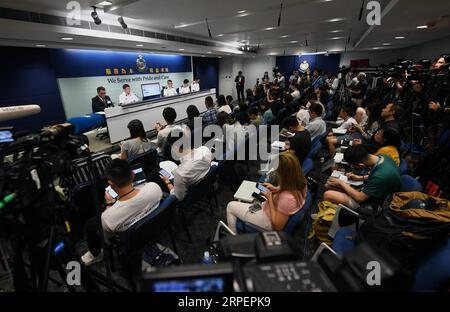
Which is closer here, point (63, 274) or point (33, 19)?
point (63, 274)

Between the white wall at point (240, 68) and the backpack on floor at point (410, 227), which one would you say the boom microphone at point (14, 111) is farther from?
the white wall at point (240, 68)

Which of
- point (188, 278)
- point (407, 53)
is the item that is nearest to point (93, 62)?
point (188, 278)

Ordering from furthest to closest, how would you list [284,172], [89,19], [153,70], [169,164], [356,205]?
[153,70] < [89,19] < [169,164] < [356,205] < [284,172]

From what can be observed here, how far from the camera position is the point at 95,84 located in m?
6.91

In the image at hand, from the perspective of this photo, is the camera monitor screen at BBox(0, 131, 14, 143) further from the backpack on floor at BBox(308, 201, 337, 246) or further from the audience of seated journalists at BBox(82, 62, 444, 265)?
the backpack on floor at BBox(308, 201, 337, 246)

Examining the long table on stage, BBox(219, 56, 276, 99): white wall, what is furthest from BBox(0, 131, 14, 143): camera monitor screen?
BBox(219, 56, 276, 99): white wall

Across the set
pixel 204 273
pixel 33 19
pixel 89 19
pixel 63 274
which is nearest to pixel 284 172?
pixel 204 273

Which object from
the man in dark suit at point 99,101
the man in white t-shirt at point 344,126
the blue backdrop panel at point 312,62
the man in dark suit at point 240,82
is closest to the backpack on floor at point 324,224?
the man in white t-shirt at point 344,126

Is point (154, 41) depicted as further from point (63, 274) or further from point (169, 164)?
point (63, 274)

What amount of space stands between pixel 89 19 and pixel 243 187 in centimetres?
456

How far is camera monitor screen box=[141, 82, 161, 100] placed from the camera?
849 centimetres

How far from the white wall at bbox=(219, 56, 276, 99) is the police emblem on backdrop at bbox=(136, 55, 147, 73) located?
19.8 feet

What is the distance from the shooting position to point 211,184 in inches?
110

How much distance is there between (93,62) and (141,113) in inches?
101
